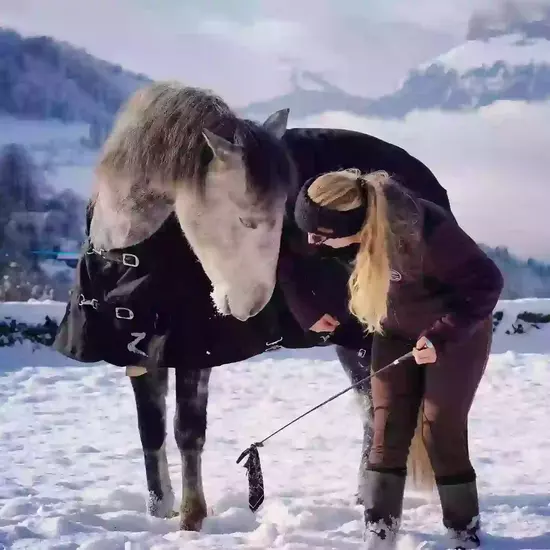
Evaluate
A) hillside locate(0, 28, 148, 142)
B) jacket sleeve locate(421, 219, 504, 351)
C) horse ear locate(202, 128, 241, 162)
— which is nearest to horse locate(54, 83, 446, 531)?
horse ear locate(202, 128, 241, 162)

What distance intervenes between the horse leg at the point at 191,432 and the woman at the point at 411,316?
57cm

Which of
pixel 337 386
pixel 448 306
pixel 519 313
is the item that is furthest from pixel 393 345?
pixel 519 313

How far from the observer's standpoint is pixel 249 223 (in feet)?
6.26

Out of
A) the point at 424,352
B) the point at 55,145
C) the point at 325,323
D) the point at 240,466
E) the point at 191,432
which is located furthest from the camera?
the point at 55,145

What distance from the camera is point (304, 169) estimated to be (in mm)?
2252

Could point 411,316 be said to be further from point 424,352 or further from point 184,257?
point 184,257

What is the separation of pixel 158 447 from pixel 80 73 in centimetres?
376

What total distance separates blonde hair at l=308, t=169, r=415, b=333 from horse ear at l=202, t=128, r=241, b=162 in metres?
0.26

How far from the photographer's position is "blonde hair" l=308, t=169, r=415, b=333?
167cm

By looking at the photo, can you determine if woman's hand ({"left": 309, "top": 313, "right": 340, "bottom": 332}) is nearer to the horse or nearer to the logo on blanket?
the horse

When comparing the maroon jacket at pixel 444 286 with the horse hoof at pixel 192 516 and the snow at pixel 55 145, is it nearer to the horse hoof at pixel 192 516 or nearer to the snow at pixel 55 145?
the horse hoof at pixel 192 516

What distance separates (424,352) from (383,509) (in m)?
0.43

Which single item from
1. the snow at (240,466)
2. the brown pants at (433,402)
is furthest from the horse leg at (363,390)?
the brown pants at (433,402)

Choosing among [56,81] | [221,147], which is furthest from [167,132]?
[56,81]
